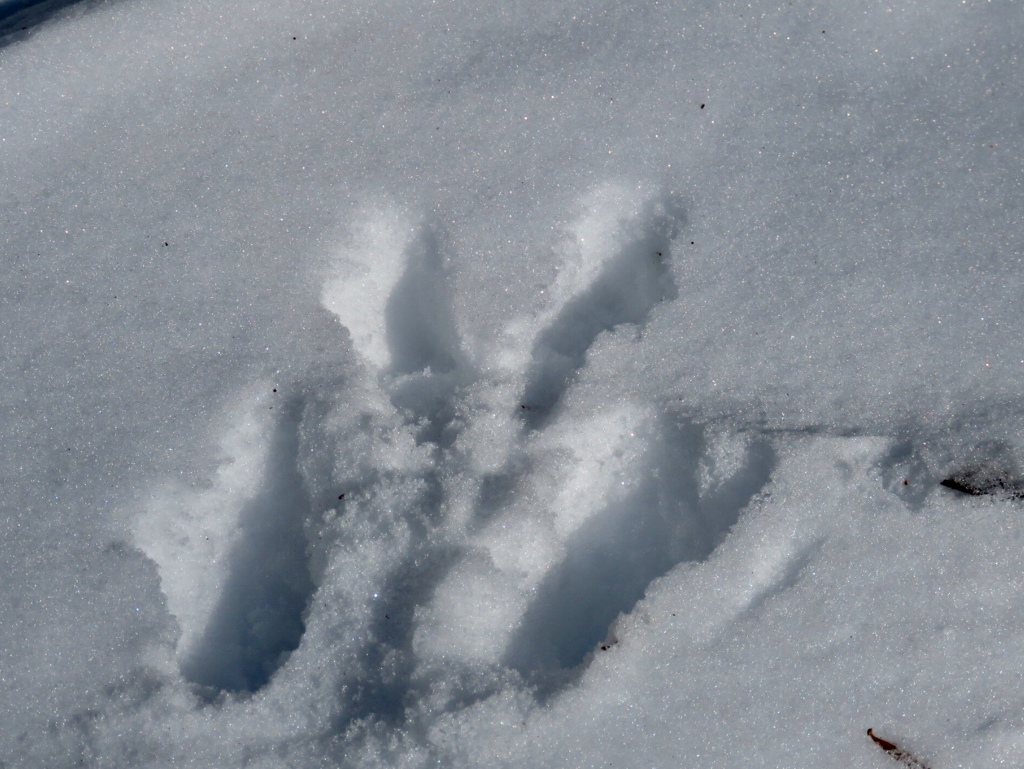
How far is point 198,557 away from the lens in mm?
1576

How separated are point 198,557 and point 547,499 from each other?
28.0 inches

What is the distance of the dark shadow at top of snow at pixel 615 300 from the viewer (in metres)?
1.61

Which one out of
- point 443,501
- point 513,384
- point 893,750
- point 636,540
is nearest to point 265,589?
point 443,501

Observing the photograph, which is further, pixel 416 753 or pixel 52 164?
pixel 52 164

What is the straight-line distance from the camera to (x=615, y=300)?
1657mm

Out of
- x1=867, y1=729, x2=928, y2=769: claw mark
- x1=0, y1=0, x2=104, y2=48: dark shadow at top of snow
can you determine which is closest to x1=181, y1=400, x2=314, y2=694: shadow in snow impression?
x1=0, y1=0, x2=104, y2=48: dark shadow at top of snow

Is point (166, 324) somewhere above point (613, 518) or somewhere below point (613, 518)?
above

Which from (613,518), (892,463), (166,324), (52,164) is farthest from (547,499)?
(52,164)

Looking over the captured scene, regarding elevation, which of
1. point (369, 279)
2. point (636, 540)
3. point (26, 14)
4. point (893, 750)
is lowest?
point (893, 750)

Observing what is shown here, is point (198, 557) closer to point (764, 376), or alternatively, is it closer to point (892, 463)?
point (764, 376)

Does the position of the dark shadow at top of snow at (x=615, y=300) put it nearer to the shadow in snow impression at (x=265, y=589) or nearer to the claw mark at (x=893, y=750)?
the shadow in snow impression at (x=265, y=589)

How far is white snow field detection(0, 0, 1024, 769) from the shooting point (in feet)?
4.87

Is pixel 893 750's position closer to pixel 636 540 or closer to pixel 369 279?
pixel 636 540

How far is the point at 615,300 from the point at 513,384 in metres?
0.29
